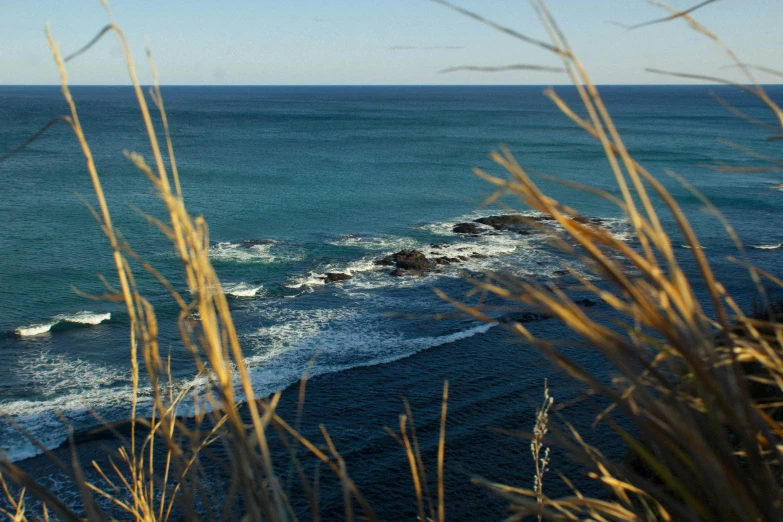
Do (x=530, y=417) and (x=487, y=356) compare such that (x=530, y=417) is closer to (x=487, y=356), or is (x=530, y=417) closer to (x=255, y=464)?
(x=487, y=356)

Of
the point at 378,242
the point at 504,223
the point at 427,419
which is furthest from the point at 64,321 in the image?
the point at 504,223

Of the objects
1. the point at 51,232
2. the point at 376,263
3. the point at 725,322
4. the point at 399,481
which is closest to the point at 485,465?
the point at 399,481

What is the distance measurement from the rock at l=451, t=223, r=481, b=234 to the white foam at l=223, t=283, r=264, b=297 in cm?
1045

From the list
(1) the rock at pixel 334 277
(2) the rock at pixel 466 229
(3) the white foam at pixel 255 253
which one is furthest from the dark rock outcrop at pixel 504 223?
(1) the rock at pixel 334 277

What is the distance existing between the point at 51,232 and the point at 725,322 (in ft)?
101

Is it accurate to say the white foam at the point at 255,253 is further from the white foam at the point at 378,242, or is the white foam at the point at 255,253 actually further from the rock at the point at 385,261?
the rock at the point at 385,261

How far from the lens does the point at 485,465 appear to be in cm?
1170

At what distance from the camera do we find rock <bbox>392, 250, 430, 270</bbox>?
2339cm

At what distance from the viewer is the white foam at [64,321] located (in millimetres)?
18141

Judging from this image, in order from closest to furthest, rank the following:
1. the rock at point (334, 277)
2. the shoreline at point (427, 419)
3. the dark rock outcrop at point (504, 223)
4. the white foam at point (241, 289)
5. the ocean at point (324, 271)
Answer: the shoreline at point (427, 419) < the ocean at point (324, 271) < the white foam at point (241, 289) < the rock at point (334, 277) < the dark rock outcrop at point (504, 223)

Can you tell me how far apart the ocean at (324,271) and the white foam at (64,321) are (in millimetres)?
73

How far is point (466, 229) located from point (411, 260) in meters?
5.87

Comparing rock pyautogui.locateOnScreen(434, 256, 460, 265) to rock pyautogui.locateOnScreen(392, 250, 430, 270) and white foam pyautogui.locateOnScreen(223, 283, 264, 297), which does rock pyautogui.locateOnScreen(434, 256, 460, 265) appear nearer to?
rock pyautogui.locateOnScreen(392, 250, 430, 270)

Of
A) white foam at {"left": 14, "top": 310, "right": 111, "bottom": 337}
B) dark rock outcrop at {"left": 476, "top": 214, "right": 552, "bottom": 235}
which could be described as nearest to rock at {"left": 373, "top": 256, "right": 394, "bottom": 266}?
dark rock outcrop at {"left": 476, "top": 214, "right": 552, "bottom": 235}
